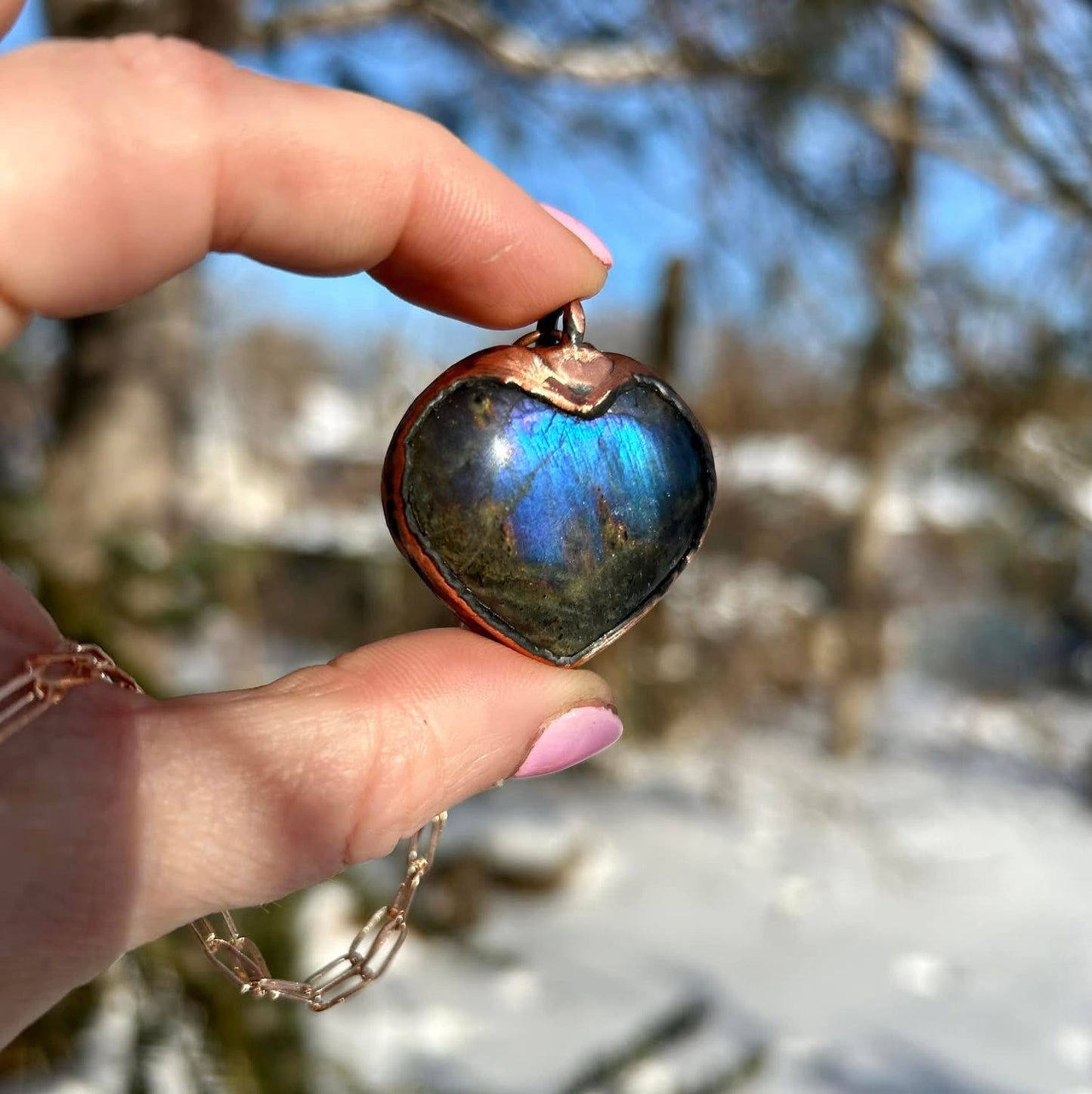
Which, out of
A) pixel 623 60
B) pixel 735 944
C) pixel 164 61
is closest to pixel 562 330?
pixel 164 61

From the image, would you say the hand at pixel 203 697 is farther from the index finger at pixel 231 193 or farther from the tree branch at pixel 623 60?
the tree branch at pixel 623 60

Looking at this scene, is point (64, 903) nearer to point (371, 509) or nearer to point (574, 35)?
point (574, 35)

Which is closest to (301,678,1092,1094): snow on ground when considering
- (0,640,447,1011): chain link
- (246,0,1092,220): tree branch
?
(0,640,447,1011): chain link

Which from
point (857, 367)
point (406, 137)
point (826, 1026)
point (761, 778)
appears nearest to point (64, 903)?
point (406, 137)

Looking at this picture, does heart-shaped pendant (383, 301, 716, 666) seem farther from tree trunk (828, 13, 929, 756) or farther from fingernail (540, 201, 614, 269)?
tree trunk (828, 13, 929, 756)

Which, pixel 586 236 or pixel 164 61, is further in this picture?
pixel 586 236

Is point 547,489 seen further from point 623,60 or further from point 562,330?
point 623,60

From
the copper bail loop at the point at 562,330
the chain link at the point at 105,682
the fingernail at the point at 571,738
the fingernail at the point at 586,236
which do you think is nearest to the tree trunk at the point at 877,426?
the fingernail at the point at 586,236

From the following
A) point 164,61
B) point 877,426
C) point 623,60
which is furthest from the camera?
point 877,426
